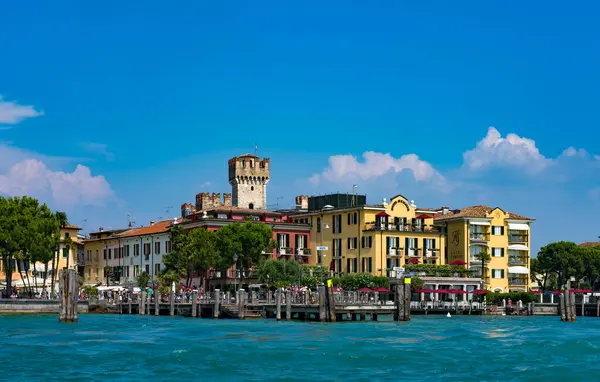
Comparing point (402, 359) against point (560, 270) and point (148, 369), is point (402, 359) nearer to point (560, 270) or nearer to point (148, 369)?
point (148, 369)

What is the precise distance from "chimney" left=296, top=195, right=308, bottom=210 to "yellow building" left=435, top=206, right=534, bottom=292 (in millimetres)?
15476

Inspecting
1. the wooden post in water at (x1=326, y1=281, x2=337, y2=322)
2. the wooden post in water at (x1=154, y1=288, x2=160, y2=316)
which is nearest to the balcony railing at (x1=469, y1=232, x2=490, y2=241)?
the wooden post in water at (x1=154, y1=288, x2=160, y2=316)

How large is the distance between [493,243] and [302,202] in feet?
72.6

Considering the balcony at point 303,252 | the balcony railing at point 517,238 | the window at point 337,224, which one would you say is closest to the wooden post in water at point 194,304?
the balcony at point 303,252

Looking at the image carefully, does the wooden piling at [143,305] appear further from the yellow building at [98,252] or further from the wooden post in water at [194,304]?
the yellow building at [98,252]

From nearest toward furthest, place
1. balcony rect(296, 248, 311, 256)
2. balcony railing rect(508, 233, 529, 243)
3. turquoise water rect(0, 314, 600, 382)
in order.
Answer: turquoise water rect(0, 314, 600, 382) → balcony rect(296, 248, 311, 256) → balcony railing rect(508, 233, 529, 243)

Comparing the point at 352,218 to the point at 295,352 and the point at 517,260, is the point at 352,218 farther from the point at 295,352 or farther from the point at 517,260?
the point at 295,352

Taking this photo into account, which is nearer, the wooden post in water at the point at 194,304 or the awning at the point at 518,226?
the wooden post in water at the point at 194,304

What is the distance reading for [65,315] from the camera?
234 ft

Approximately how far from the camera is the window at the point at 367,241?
110 meters

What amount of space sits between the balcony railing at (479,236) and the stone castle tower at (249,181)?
1136 inches

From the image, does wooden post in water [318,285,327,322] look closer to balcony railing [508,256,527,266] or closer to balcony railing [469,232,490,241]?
balcony railing [469,232,490,241]

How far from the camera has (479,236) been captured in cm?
11438

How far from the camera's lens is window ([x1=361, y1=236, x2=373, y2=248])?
110 metres
